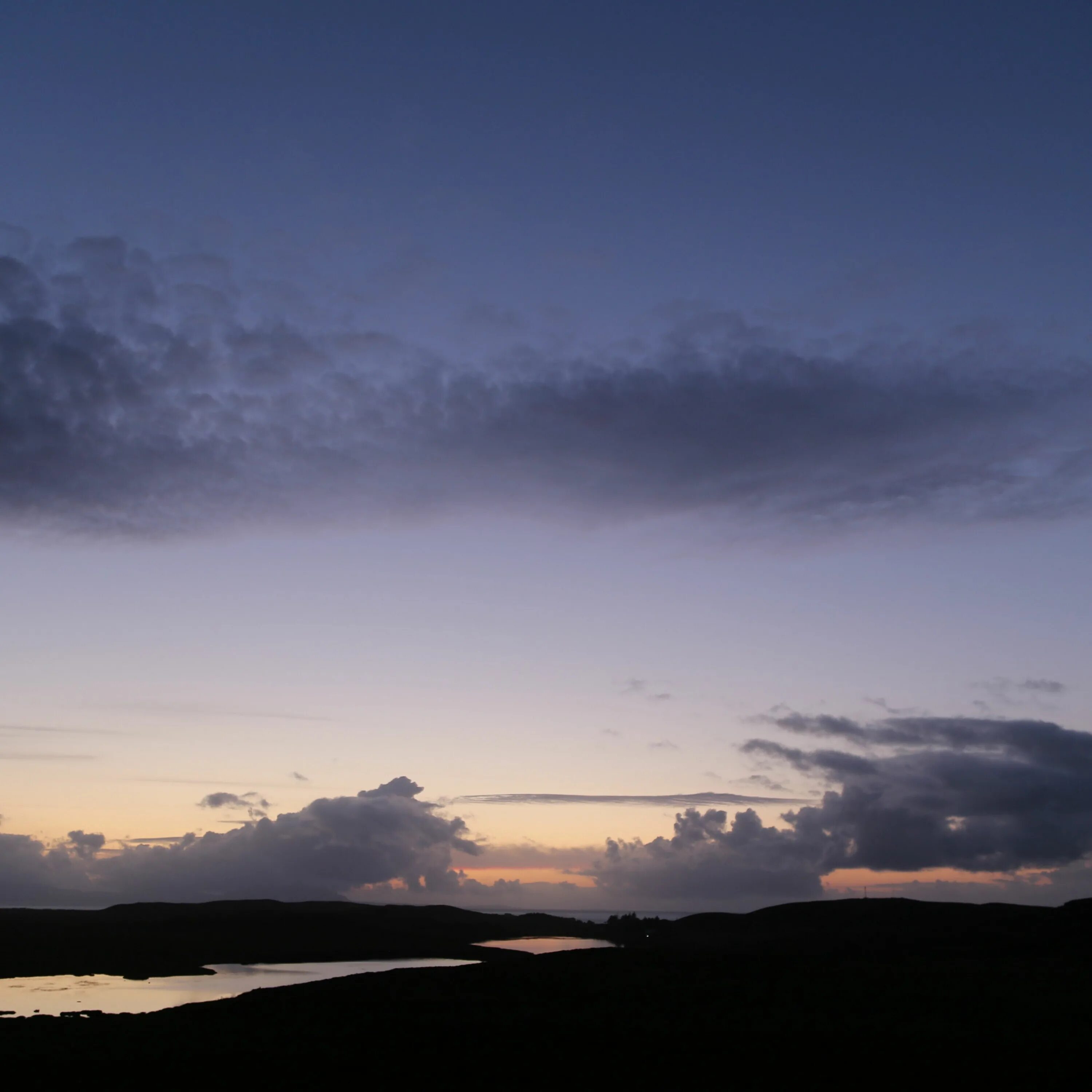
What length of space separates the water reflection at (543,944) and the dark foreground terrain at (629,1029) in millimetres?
61235

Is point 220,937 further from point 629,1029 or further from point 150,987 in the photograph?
point 629,1029

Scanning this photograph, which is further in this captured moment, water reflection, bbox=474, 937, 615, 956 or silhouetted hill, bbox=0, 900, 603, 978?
water reflection, bbox=474, 937, 615, 956

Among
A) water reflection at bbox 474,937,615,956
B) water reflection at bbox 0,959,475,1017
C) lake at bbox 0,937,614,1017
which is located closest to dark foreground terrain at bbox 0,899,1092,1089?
water reflection at bbox 0,959,475,1017

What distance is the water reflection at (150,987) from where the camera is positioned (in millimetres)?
61219

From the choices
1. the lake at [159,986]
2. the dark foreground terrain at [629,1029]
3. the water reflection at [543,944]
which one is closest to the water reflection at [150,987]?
the lake at [159,986]

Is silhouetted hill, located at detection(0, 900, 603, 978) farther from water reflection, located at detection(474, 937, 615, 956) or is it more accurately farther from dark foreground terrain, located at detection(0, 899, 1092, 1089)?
dark foreground terrain, located at detection(0, 899, 1092, 1089)

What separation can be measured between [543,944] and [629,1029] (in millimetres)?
113906

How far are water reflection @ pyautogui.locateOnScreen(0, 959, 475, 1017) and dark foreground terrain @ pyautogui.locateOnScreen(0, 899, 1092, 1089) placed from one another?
1046 centimetres

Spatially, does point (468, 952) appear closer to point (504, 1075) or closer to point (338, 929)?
point (338, 929)

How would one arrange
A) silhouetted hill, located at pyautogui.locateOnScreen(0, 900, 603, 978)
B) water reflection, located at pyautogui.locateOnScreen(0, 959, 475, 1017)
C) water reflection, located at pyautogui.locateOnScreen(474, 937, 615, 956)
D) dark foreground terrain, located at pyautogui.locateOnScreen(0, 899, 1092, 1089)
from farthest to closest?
water reflection, located at pyautogui.locateOnScreen(474, 937, 615, 956), silhouetted hill, located at pyautogui.locateOnScreen(0, 900, 603, 978), water reflection, located at pyautogui.locateOnScreen(0, 959, 475, 1017), dark foreground terrain, located at pyautogui.locateOnScreen(0, 899, 1092, 1089)

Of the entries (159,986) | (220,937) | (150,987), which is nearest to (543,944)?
(220,937)

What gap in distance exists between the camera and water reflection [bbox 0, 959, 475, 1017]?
61219 mm

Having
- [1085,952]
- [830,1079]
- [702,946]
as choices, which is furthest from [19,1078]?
[702,946]

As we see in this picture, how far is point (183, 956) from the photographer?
107 m
